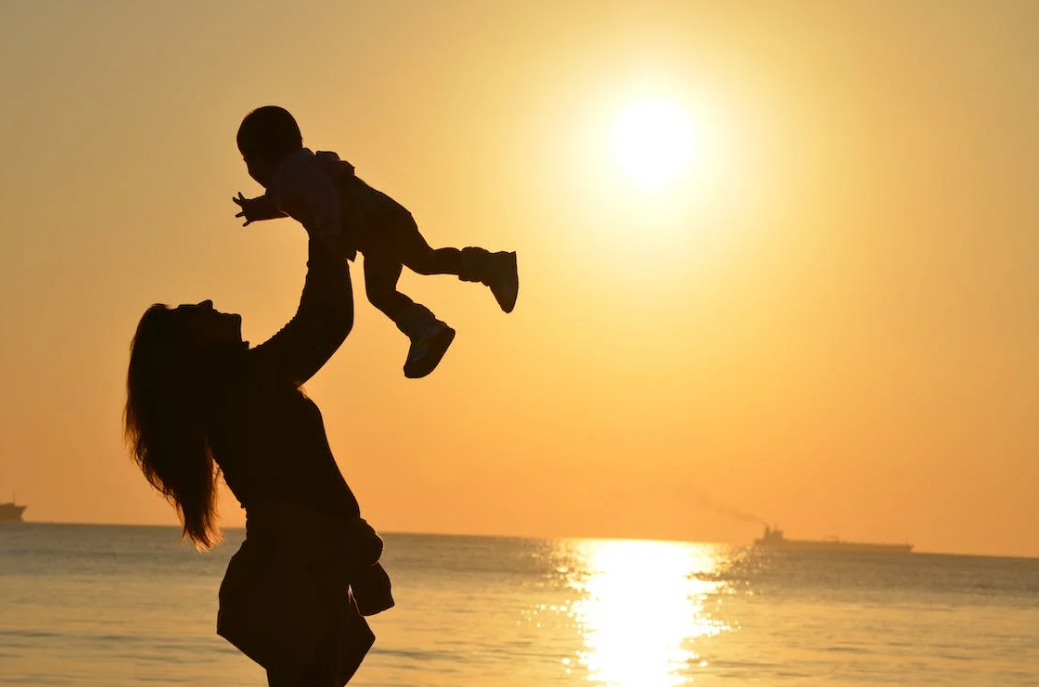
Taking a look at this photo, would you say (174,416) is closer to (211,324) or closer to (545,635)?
(211,324)

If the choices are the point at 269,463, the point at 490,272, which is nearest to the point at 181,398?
the point at 269,463

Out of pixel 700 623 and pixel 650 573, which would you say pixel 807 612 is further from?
pixel 650 573

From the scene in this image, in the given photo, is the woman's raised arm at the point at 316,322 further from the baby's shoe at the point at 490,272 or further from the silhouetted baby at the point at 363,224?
the baby's shoe at the point at 490,272

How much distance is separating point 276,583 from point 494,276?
3.59 feet

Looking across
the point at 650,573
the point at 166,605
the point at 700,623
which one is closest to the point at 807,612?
the point at 700,623

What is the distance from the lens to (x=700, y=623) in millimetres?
43438

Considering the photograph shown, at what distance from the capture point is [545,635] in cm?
3444

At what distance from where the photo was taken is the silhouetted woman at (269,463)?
3.52 meters

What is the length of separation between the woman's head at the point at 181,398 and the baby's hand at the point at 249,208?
0.45 metres

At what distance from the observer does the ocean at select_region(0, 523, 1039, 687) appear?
2392 centimetres

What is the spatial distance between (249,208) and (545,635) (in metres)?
31.1

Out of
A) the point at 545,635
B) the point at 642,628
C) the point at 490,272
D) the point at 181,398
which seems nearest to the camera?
the point at 181,398

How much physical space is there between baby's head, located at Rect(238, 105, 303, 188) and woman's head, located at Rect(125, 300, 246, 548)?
35 cm

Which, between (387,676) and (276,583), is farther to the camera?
(387,676)
